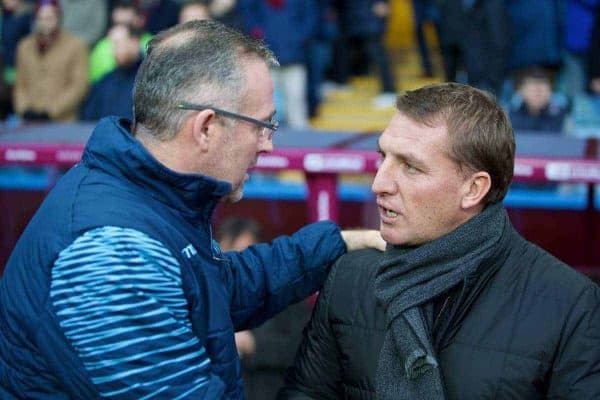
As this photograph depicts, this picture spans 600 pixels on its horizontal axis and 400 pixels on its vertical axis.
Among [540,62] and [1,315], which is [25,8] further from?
[1,315]

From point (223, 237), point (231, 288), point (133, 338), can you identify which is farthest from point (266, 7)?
point (133, 338)

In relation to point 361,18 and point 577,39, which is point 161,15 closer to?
point 361,18

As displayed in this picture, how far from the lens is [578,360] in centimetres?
196

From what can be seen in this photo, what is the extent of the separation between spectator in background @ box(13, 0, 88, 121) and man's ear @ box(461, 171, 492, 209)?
6191 millimetres

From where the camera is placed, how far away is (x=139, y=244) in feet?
5.93

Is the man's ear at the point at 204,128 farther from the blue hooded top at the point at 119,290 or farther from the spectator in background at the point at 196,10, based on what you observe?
the spectator in background at the point at 196,10

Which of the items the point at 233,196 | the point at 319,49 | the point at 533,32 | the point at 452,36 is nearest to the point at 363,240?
the point at 233,196

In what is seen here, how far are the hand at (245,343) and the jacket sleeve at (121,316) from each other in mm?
2127

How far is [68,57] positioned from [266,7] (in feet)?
5.55

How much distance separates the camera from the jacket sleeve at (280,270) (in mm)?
2375

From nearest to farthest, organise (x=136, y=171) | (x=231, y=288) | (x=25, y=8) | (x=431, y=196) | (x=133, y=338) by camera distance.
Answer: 1. (x=133, y=338)
2. (x=136, y=171)
3. (x=431, y=196)
4. (x=231, y=288)
5. (x=25, y=8)

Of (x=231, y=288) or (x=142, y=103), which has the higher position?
(x=142, y=103)

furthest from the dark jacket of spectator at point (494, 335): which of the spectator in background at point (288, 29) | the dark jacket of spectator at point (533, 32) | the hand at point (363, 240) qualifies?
the spectator in background at point (288, 29)

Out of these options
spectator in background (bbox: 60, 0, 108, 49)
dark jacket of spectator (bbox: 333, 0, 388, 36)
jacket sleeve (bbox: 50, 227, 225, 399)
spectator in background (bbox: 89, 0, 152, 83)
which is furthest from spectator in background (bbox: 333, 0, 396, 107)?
jacket sleeve (bbox: 50, 227, 225, 399)
